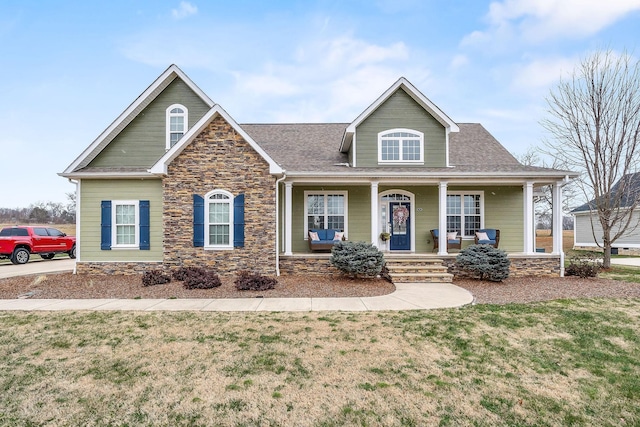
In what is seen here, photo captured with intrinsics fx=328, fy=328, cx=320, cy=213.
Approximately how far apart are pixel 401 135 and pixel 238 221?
278 inches

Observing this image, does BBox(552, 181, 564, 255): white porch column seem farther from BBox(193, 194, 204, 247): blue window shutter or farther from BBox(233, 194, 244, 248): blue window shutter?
BBox(193, 194, 204, 247): blue window shutter

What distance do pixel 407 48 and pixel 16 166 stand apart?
113 feet

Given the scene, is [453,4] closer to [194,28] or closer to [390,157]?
[390,157]

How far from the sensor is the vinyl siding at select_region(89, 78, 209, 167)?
474 inches

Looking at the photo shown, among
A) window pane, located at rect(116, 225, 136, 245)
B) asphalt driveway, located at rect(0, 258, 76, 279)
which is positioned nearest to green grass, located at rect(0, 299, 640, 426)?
window pane, located at rect(116, 225, 136, 245)

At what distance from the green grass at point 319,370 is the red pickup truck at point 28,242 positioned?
1307 centimetres

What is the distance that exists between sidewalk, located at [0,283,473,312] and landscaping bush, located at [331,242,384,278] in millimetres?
1704

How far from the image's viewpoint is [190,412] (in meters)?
3.13

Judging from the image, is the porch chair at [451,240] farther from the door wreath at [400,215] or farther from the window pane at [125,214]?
the window pane at [125,214]

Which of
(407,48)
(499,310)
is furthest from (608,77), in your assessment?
(499,310)

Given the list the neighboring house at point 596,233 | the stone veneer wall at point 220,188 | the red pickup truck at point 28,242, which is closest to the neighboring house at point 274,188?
the stone veneer wall at point 220,188

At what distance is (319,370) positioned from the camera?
3980mm

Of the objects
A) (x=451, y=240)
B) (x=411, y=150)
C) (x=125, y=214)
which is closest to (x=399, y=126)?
(x=411, y=150)

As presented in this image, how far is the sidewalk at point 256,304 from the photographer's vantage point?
6.95 metres
